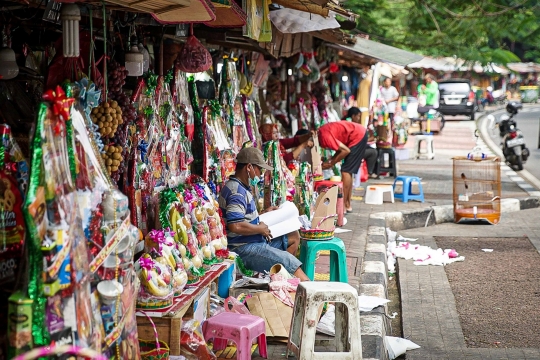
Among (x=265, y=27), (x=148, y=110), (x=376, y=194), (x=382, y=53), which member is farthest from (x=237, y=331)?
(x=382, y=53)

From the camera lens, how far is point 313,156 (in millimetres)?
11297

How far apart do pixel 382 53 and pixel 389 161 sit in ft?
14.4

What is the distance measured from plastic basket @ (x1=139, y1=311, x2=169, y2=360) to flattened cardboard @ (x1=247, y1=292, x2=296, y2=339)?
145 centimetres

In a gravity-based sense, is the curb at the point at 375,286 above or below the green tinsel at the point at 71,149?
below

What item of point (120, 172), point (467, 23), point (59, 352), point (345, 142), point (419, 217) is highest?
point (467, 23)

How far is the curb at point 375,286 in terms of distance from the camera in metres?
6.01

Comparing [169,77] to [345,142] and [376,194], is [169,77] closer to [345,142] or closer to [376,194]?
[345,142]

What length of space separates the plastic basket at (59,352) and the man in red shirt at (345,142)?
8.29 metres

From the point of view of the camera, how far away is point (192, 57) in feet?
22.4

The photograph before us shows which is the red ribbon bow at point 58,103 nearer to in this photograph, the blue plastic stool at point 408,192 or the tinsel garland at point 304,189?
the tinsel garland at point 304,189

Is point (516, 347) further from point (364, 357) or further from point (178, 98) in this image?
point (178, 98)

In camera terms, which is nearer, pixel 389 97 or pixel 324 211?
pixel 324 211

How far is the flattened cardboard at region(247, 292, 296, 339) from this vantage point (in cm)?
607

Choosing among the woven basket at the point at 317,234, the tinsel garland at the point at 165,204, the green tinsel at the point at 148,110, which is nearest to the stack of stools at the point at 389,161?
the woven basket at the point at 317,234
